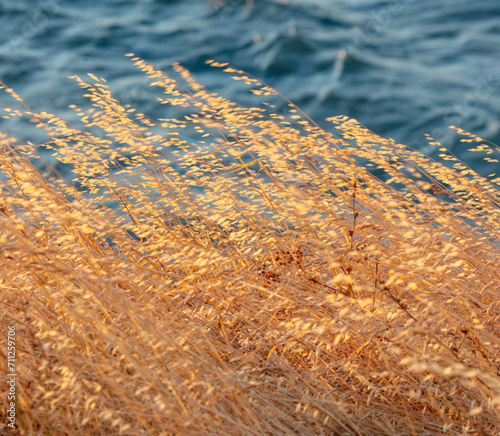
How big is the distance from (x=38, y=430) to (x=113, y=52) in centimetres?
910

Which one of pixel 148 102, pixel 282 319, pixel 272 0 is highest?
pixel 282 319

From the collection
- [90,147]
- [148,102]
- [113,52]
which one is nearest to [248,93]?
[148,102]

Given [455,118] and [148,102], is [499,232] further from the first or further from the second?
[148,102]

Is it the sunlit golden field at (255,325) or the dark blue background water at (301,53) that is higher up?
the sunlit golden field at (255,325)

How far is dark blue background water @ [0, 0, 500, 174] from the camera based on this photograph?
8.29 m

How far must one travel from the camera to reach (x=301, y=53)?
9.40 meters

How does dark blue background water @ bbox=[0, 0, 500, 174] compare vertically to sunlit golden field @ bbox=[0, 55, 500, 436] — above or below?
below

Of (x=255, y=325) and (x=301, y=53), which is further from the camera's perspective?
(x=301, y=53)

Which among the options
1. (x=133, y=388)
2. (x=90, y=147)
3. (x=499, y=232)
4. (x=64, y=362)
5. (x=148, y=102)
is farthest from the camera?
(x=148, y=102)

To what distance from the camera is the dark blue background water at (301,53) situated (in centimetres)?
829

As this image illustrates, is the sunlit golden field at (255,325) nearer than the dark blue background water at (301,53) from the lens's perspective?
Yes

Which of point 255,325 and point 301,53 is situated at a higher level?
point 255,325

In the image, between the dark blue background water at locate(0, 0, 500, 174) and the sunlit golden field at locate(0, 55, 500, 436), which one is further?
the dark blue background water at locate(0, 0, 500, 174)

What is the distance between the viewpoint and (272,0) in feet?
35.9
